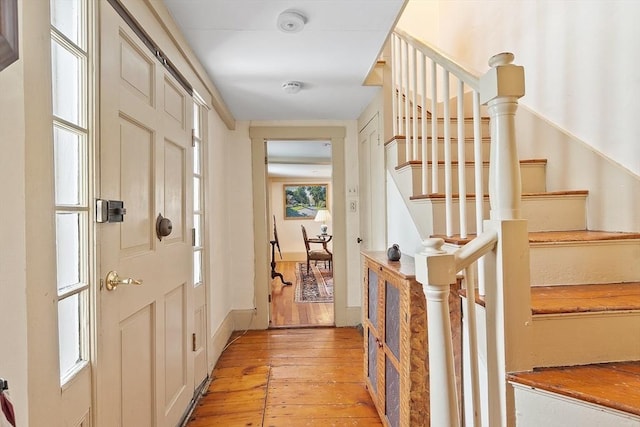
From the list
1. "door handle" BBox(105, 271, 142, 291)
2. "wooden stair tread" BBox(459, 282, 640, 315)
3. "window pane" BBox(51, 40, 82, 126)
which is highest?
"window pane" BBox(51, 40, 82, 126)

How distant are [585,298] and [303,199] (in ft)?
23.5

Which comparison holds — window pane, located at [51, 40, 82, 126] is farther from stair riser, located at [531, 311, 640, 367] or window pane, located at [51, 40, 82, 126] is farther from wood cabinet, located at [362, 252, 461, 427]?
stair riser, located at [531, 311, 640, 367]

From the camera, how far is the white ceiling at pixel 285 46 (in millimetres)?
1432

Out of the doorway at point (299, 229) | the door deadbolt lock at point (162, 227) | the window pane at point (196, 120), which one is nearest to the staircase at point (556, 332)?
the door deadbolt lock at point (162, 227)

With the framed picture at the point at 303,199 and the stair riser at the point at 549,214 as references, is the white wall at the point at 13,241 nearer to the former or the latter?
the stair riser at the point at 549,214

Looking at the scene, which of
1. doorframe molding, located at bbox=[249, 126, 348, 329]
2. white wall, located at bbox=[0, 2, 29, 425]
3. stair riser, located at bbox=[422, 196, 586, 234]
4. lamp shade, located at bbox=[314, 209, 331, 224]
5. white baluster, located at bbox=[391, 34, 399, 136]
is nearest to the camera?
white wall, located at bbox=[0, 2, 29, 425]

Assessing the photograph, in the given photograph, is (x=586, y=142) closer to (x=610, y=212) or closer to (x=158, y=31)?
(x=610, y=212)

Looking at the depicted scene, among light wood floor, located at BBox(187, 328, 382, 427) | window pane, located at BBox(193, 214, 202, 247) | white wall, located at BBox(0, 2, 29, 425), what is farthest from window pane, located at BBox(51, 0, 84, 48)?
light wood floor, located at BBox(187, 328, 382, 427)

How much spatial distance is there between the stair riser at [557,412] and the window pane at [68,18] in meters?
1.66

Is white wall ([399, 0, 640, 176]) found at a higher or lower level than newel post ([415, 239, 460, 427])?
higher

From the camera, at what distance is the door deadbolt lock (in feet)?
4.68

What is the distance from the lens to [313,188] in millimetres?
8016

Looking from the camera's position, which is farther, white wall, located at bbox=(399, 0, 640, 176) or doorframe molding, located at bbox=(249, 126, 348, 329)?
doorframe molding, located at bbox=(249, 126, 348, 329)

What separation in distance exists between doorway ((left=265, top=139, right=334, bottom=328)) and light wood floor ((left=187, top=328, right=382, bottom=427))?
0.47 meters
